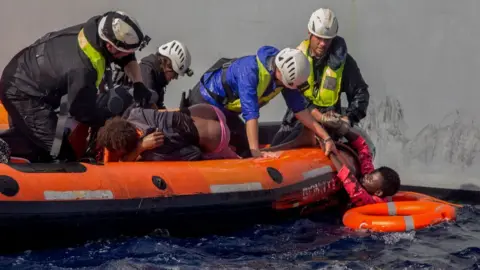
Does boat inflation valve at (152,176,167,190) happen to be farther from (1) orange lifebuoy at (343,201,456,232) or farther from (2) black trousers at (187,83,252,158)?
(1) orange lifebuoy at (343,201,456,232)

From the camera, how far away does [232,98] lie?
6.44m

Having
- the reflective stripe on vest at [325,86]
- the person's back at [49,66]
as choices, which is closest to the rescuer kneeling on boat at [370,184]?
the reflective stripe on vest at [325,86]

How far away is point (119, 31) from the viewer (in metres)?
5.33

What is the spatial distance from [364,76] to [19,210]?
161 inches

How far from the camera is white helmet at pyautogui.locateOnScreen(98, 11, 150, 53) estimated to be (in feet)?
17.5

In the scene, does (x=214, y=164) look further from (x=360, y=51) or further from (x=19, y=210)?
(x=360, y=51)

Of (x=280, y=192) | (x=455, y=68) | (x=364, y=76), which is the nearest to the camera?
(x=280, y=192)

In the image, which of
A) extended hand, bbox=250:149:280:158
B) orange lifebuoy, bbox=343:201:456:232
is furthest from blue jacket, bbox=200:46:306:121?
orange lifebuoy, bbox=343:201:456:232

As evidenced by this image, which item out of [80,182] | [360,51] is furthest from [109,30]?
[360,51]

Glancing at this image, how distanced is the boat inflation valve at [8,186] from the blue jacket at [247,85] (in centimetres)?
189

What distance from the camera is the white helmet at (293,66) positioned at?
19.9 feet

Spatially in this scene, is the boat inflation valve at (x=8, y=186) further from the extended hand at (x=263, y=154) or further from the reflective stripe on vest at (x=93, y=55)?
the extended hand at (x=263, y=154)

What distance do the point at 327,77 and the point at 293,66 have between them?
103 cm

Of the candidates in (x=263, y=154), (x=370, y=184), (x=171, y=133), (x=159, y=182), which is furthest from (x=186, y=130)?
(x=370, y=184)
